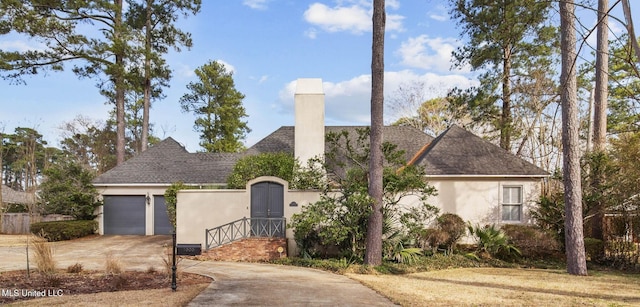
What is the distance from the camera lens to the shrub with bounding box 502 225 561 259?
46.9ft

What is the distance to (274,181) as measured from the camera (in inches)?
598

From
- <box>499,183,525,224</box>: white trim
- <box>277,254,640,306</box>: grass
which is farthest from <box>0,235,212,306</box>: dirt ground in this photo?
<box>499,183,525,224</box>: white trim

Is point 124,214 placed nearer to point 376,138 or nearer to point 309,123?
point 309,123

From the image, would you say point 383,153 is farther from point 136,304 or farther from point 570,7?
point 136,304

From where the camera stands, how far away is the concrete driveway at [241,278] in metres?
7.40

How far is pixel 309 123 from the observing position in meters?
17.1

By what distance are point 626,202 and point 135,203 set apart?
20.3 metres

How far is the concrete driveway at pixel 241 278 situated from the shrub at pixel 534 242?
23.4 feet

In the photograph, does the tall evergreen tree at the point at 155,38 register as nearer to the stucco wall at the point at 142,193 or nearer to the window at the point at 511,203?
the stucco wall at the point at 142,193

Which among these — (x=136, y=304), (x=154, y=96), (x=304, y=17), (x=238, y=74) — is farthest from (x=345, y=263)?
(x=238, y=74)

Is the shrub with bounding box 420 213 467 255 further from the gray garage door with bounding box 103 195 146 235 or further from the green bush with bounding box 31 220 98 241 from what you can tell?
the green bush with bounding box 31 220 98 241

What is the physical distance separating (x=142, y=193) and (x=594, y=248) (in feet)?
62.9

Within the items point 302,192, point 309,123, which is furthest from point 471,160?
point 302,192

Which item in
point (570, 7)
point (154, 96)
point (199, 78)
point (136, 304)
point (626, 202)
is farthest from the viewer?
point (199, 78)
